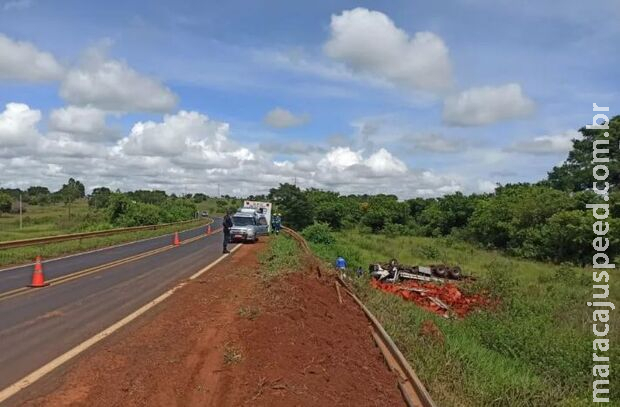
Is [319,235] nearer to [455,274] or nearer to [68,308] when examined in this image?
[455,274]

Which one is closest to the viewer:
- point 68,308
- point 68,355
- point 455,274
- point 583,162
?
point 68,355

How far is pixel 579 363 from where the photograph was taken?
429 inches

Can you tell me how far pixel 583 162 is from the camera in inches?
2635

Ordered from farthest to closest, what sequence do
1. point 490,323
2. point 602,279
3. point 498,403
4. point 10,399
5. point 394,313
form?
1. point 602,279
2. point 490,323
3. point 394,313
4. point 498,403
5. point 10,399

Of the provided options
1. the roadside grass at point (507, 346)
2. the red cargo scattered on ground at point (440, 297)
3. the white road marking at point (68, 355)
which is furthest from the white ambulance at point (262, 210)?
the white road marking at point (68, 355)

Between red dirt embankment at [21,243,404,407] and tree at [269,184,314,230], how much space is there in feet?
165

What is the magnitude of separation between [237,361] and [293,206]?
55.0 m

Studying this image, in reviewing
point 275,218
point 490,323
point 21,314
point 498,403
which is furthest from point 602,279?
point 275,218

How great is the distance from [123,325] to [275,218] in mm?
36661

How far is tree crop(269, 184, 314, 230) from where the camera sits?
204ft

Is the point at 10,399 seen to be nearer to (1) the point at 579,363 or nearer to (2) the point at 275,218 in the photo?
(1) the point at 579,363

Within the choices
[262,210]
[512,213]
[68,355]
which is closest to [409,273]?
[68,355]

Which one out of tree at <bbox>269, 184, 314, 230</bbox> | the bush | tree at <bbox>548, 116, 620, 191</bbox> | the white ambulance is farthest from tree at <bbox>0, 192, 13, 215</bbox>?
tree at <bbox>548, 116, 620, 191</bbox>

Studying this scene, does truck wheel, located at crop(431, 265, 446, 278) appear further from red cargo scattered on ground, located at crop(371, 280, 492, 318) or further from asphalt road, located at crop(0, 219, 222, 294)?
asphalt road, located at crop(0, 219, 222, 294)
